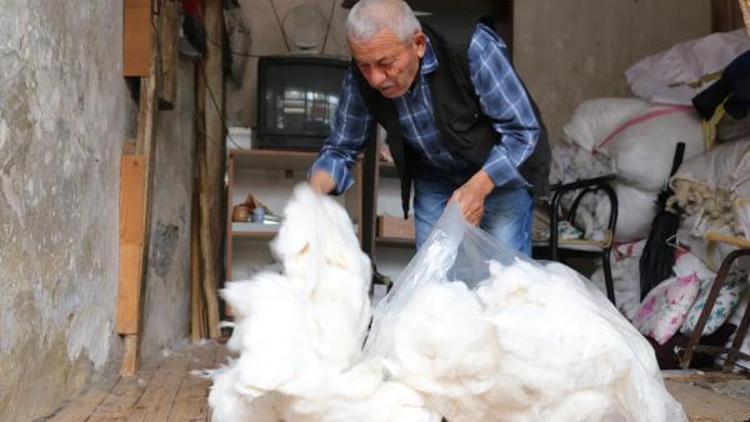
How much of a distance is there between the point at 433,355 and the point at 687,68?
2.99 m

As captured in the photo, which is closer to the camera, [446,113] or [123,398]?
[446,113]

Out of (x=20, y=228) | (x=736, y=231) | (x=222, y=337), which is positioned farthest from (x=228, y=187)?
(x=736, y=231)

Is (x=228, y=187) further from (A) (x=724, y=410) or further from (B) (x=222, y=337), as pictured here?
(A) (x=724, y=410)

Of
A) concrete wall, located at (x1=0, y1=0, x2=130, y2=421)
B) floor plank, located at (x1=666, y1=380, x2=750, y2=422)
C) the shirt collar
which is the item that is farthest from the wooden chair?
concrete wall, located at (x1=0, y1=0, x2=130, y2=421)

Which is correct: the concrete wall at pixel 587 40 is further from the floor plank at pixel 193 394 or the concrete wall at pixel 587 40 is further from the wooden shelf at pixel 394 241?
the floor plank at pixel 193 394

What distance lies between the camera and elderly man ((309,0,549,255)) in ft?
4.92

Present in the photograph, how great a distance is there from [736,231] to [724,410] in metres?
1.04

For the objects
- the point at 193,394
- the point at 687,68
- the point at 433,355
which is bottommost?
the point at 193,394

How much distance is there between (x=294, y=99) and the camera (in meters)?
3.57

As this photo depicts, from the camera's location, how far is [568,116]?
13.9 ft

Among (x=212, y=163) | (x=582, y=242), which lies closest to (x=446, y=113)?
(x=582, y=242)

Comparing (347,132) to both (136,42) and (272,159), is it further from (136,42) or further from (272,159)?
(272,159)

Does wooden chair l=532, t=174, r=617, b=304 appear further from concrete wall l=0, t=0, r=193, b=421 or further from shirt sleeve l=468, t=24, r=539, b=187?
concrete wall l=0, t=0, r=193, b=421

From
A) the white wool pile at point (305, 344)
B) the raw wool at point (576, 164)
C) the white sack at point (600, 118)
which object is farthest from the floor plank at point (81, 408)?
the white sack at point (600, 118)
